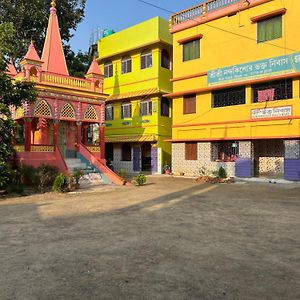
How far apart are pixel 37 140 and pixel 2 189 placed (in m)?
5.94

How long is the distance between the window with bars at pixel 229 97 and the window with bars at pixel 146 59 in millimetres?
6217

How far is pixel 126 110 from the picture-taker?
25.8 m

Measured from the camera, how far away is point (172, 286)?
12.9 ft

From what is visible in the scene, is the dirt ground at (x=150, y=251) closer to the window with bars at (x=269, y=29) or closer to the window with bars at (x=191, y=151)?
the window with bars at (x=269, y=29)

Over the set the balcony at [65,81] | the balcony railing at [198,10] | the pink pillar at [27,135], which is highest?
the balcony railing at [198,10]

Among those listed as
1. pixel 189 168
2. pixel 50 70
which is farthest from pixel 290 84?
pixel 50 70

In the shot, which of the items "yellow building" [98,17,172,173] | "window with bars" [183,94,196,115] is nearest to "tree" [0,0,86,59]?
"yellow building" [98,17,172,173]

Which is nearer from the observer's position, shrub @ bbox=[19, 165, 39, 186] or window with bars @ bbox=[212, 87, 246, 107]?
shrub @ bbox=[19, 165, 39, 186]

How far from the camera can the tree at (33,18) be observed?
2389 centimetres

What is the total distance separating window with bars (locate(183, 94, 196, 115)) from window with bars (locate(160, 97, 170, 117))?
2532 mm

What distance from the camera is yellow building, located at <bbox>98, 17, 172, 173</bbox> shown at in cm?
2362

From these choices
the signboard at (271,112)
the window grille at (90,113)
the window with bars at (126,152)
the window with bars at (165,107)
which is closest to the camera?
the signboard at (271,112)

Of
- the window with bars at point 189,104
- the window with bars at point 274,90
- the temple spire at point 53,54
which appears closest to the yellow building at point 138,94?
the window with bars at point 189,104

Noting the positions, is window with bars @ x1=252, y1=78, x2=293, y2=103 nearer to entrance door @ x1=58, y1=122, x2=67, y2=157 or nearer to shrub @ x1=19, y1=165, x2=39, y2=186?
entrance door @ x1=58, y1=122, x2=67, y2=157
